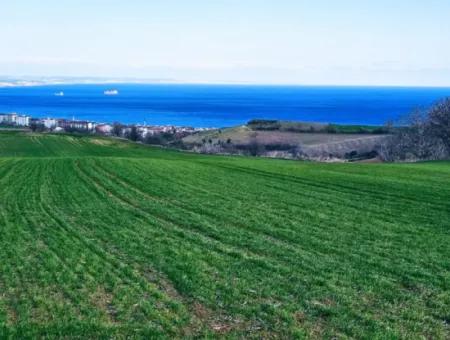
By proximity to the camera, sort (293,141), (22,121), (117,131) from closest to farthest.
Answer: (293,141) → (117,131) → (22,121)

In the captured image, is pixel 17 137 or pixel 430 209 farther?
pixel 17 137

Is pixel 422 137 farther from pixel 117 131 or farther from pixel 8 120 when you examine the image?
pixel 8 120

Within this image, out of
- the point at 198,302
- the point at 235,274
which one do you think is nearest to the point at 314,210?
the point at 235,274

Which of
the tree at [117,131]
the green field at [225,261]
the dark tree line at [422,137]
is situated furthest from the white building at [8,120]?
the green field at [225,261]

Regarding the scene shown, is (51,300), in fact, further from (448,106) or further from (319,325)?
(448,106)

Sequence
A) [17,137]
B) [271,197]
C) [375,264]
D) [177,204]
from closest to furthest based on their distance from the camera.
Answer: [375,264] < [177,204] < [271,197] < [17,137]

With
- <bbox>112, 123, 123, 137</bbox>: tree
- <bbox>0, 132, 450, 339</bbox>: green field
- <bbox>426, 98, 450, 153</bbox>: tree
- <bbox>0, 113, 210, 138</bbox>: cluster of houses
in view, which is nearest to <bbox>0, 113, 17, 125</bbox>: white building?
<bbox>0, 113, 210, 138</bbox>: cluster of houses

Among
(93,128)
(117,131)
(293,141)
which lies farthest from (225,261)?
(93,128)

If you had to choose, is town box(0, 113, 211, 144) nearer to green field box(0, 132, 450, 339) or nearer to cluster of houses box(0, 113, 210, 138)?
cluster of houses box(0, 113, 210, 138)
